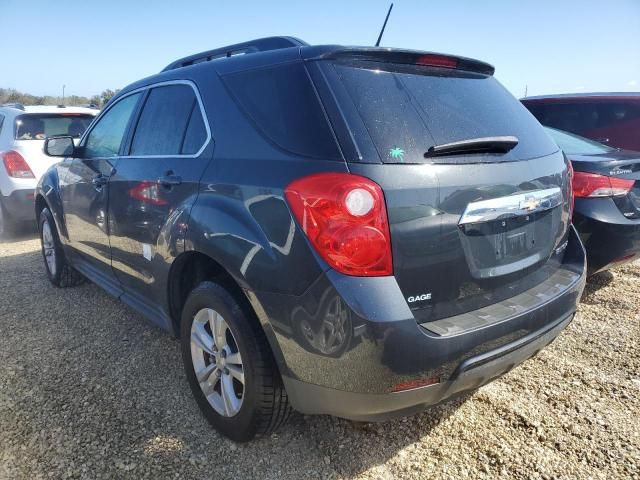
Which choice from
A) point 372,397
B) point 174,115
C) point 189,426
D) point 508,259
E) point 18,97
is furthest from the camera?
point 18,97

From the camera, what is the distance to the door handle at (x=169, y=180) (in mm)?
2461

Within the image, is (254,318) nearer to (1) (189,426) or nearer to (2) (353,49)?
(1) (189,426)

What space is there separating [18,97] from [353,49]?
167 ft

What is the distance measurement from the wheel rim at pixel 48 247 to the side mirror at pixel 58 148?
93 cm

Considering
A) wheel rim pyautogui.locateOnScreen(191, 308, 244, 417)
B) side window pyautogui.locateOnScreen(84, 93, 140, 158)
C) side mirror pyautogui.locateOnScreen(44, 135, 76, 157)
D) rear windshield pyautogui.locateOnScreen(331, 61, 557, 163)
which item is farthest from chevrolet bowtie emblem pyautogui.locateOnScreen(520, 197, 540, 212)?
side mirror pyautogui.locateOnScreen(44, 135, 76, 157)

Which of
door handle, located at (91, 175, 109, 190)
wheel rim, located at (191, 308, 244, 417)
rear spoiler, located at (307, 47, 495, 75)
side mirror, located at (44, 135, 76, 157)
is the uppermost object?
rear spoiler, located at (307, 47, 495, 75)

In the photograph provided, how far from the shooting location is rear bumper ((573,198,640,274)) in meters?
3.52

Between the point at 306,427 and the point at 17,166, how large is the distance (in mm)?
5614

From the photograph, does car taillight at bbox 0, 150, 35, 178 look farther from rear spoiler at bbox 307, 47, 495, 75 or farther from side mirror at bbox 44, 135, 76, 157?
rear spoiler at bbox 307, 47, 495, 75

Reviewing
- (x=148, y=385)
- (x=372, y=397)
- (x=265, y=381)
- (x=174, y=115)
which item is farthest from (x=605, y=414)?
(x=174, y=115)

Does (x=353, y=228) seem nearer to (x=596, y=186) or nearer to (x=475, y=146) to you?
(x=475, y=146)

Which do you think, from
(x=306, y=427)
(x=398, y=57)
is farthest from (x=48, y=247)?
(x=398, y=57)

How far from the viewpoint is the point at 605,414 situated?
2531mm

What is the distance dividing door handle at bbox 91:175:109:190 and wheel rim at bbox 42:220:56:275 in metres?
1.41
